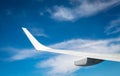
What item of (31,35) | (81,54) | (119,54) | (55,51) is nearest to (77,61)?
(81,54)

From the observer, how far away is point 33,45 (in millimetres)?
19391

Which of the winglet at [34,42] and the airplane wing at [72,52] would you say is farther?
the winglet at [34,42]

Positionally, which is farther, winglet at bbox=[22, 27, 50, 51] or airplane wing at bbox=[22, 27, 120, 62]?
winglet at bbox=[22, 27, 50, 51]

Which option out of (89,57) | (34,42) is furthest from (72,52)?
(34,42)

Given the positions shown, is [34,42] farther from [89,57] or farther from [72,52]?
[89,57]

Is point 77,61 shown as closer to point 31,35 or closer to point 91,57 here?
point 91,57

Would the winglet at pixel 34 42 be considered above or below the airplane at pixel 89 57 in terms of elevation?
above

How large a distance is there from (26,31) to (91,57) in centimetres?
948

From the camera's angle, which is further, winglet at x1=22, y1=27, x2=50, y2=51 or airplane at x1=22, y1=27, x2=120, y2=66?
winglet at x1=22, y1=27, x2=50, y2=51

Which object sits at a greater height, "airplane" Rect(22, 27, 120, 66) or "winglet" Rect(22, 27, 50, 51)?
"winglet" Rect(22, 27, 50, 51)

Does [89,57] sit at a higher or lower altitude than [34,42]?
lower

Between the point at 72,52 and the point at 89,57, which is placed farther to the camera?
the point at 72,52

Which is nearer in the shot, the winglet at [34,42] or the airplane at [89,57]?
the airplane at [89,57]

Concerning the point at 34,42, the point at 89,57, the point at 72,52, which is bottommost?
the point at 89,57
